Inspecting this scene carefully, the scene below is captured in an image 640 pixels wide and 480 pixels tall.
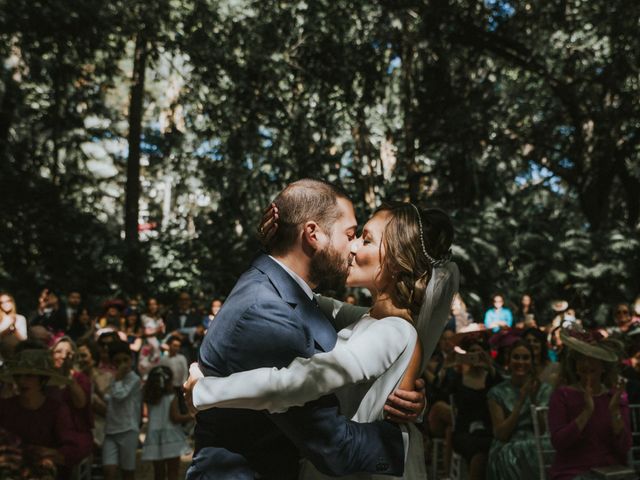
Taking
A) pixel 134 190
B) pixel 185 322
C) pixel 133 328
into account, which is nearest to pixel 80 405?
pixel 133 328

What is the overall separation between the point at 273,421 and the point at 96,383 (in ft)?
21.1

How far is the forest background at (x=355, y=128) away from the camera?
1534 cm

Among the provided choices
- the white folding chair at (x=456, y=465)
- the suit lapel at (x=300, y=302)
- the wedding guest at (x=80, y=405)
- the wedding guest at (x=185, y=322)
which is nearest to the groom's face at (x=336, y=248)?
the suit lapel at (x=300, y=302)

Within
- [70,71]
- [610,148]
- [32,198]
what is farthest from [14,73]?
[610,148]

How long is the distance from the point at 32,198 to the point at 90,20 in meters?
4.99

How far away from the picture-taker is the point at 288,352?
84.7 inches

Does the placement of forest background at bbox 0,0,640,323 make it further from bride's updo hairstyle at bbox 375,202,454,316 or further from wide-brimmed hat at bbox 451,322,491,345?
bride's updo hairstyle at bbox 375,202,454,316

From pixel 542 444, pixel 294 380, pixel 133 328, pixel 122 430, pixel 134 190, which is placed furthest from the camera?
pixel 134 190

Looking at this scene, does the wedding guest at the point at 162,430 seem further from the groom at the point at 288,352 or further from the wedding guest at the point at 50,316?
the groom at the point at 288,352

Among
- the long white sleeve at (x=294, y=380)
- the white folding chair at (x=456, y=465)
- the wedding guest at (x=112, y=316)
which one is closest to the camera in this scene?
the long white sleeve at (x=294, y=380)

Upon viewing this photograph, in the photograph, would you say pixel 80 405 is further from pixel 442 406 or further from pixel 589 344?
pixel 589 344

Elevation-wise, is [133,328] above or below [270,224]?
below

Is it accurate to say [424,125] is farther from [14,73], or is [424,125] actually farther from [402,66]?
[14,73]

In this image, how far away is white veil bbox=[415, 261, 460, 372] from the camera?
270 cm
